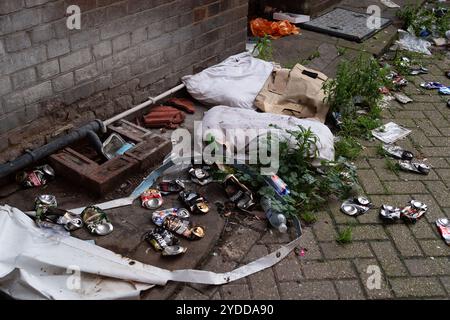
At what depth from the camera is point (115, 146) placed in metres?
3.82

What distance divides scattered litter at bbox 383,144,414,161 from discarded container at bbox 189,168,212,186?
1.72 m

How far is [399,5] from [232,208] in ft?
19.5

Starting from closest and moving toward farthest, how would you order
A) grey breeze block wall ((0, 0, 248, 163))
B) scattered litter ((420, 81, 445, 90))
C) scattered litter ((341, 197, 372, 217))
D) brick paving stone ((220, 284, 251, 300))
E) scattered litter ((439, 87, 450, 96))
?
brick paving stone ((220, 284, 251, 300)), grey breeze block wall ((0, 0, 248, 163)), scattered litter ((341, 197, 372, 217)), scattered litter ((439, 87, 450, 96)), scattered litter ((420, 81, 445, 90))

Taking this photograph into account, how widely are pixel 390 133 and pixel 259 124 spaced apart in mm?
1438

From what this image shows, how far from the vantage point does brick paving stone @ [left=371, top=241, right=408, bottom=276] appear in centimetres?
302

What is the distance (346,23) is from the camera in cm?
689

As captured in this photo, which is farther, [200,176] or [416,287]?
[200,176]

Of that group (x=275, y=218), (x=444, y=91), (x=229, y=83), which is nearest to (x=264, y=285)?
(x=275, y=218)

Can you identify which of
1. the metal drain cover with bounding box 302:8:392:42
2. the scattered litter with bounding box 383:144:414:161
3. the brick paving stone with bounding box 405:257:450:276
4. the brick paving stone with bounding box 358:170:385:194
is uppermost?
the metal drain cover with bounding box 302:8:392:42

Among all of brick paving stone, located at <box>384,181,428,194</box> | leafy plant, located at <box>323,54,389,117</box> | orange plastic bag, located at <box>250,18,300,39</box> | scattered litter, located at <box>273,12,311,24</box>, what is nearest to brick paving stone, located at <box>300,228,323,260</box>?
brick paving stone, located at <box>384,181,428,194</box>

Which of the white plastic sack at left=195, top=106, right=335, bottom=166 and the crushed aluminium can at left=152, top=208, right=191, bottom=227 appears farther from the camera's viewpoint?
the white plastic sack at left=195, top=106, right=335, bottom=166

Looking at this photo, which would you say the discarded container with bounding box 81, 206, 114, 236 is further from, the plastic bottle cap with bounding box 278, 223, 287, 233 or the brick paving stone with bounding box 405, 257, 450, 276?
the brick paving stone with bounding box 405, 257, 450, 276

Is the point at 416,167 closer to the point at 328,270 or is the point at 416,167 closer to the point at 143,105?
the point at 328,270
